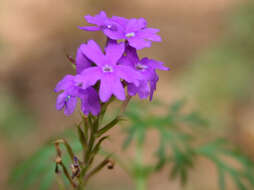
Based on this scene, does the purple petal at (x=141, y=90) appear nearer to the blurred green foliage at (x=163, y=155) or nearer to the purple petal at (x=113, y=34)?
the purple petal at (x=113, y=34)

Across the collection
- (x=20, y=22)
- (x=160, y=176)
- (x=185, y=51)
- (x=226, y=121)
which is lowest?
(x=160, y=176)

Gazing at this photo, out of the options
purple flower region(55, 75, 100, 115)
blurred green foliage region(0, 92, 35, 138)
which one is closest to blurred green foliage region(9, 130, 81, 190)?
purple flower region(55, 75, 100, 115)

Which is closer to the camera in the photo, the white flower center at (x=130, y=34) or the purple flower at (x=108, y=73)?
the purple flower at (x=108, y=73)

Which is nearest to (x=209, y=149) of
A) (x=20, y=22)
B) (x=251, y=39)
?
(x=251, y=39)

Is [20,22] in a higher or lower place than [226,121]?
higher

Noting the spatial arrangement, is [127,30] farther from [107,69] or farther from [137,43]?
[107,69]

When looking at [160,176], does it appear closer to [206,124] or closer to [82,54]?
[206,124]

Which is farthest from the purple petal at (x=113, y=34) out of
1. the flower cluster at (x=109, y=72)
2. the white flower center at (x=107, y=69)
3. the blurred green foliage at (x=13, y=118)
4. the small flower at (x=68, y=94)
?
the blurred green foliage at (x=13, y=118)
